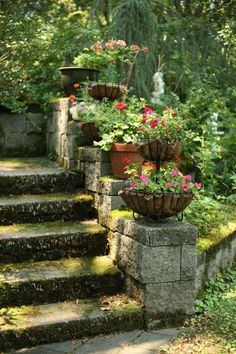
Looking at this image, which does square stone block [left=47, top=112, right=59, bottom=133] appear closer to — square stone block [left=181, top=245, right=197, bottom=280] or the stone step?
the stone step

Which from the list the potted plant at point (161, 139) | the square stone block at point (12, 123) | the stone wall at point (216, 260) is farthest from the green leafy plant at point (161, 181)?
the square stone block at point (12, 123)

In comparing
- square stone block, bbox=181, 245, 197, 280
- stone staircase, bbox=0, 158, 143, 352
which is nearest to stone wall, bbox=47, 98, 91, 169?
stone staircase, bbox=0, 158, 143, 352

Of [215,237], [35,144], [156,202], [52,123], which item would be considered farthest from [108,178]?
[35,144]

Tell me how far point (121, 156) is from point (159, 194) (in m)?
0.93

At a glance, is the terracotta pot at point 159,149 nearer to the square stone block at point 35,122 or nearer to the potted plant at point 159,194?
the potted plant at point 159,194

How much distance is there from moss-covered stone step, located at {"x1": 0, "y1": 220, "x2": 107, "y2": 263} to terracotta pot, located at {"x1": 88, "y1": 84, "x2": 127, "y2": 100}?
4.59ft

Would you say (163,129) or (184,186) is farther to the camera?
(163,129)

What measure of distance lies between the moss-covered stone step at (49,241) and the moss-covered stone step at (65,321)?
58 cm

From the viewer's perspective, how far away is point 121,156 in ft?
14.5

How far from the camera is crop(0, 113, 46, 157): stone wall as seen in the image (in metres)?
6.21

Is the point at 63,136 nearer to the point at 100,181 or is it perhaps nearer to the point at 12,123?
the point at 12,123

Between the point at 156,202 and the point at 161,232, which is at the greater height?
the point at 156,202

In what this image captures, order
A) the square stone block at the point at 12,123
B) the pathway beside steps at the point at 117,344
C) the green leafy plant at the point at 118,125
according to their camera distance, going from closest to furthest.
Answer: the pathway beside steps at the point at 117,344, the green leafy plant at the point at 118,125, the square stone block at the point at 12,123

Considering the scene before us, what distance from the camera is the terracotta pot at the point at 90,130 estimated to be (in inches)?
190
